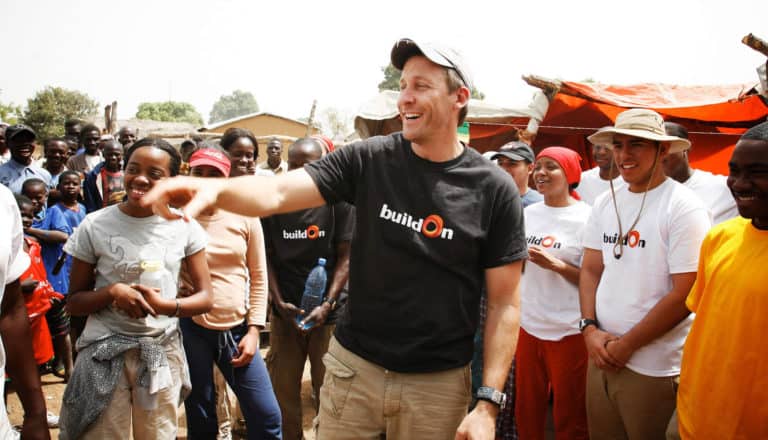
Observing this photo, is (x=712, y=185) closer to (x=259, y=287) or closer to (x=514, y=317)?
(x=514, y=317)

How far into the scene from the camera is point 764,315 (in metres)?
2.08

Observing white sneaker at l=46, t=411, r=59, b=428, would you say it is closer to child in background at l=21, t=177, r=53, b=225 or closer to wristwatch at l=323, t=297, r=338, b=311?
child in background at l=21, t=177, r=53, b=225

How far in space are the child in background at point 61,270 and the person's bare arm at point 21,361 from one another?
144 inches

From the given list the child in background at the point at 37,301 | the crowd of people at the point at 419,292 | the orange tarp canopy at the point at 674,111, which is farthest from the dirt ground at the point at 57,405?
the orange tarp canopy at the point at 674,111

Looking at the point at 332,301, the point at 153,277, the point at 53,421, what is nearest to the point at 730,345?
the point at 332,301

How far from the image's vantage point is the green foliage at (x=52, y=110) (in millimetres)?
38844

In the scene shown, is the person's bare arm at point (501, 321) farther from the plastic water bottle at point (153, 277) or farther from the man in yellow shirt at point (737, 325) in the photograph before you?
the plastic water bottle at point (153, 277)

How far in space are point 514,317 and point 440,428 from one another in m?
0.52

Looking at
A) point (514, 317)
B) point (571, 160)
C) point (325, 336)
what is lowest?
point (325, 336)

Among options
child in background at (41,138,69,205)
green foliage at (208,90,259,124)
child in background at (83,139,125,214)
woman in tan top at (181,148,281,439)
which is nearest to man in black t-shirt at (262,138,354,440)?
woman in tan top at (181,148,281,439)

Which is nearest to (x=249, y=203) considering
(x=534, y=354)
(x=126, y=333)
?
(x=126, y=333)

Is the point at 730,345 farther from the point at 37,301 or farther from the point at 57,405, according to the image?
the point at 57,405

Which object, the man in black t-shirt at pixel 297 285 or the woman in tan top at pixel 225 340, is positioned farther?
the man in black t-shirt at pixel 297 285

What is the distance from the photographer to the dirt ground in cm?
456
